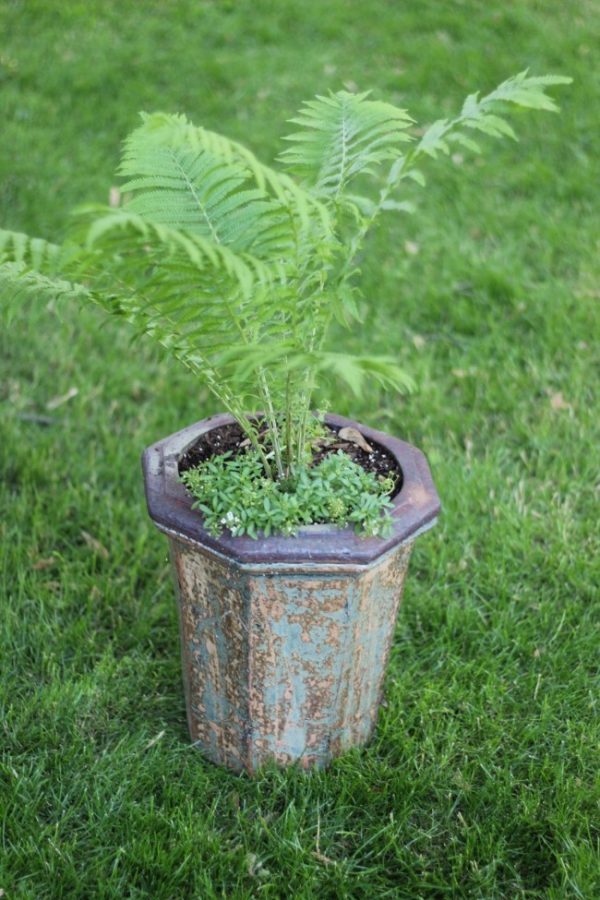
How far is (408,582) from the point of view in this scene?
2.72 m

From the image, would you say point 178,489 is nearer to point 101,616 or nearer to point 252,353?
point 252,353

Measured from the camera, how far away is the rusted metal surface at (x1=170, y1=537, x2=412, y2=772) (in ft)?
6.29

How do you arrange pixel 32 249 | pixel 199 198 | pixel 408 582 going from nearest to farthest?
1. pixel 32 249
2. pixel 199 198
3. pixel 408 582

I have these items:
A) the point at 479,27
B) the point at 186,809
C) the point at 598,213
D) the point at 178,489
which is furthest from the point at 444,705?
the point at 479,27

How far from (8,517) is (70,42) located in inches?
164

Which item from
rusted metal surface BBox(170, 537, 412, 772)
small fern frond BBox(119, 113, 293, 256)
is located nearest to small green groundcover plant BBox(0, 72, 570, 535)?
small fern frond BBox(119, 113, 293, 256)

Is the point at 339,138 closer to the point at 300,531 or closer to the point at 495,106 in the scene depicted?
the point at 495,106

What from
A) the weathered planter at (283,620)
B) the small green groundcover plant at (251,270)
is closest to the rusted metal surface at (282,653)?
the weathered planter at (283,620)

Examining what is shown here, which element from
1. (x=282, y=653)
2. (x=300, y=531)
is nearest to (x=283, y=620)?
(x=282, y=653)

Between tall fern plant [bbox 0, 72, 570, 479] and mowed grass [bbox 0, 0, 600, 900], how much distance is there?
213 mm

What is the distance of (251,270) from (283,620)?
707mm

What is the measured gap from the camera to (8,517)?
2.93 meters

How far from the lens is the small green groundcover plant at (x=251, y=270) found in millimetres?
1579

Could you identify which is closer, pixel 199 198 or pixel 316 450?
pixel 199 198
